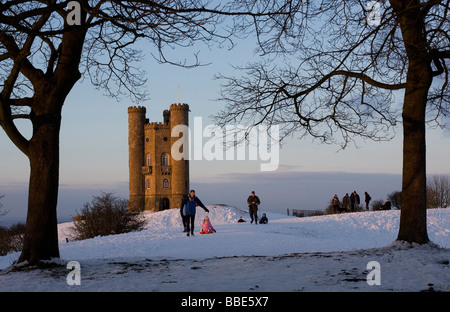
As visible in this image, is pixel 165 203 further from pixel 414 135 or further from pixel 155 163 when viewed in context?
pixel 414 135

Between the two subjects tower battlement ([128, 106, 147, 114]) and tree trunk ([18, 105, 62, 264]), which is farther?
tower battlement ([128, 106, 147, 114])

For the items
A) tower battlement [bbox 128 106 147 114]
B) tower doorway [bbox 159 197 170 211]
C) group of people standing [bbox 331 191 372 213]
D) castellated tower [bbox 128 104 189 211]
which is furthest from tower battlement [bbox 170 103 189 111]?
group of people standing [bbox 331 191 372 213]

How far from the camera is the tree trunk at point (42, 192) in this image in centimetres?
973

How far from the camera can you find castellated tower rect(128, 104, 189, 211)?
59938 mm

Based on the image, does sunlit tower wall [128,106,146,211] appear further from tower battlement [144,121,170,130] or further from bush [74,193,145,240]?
bush [74,193,145,240]

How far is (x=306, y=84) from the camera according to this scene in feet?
39.7

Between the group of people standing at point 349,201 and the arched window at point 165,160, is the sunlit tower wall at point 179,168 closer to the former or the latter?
the arched window at point 165,160

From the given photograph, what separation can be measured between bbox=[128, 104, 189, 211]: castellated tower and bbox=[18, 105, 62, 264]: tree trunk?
49309 mm

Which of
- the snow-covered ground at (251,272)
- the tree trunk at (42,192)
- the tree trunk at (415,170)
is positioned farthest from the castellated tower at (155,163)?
the tree trunk at (415,170)

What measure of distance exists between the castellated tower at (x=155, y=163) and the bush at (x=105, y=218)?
104 ft
